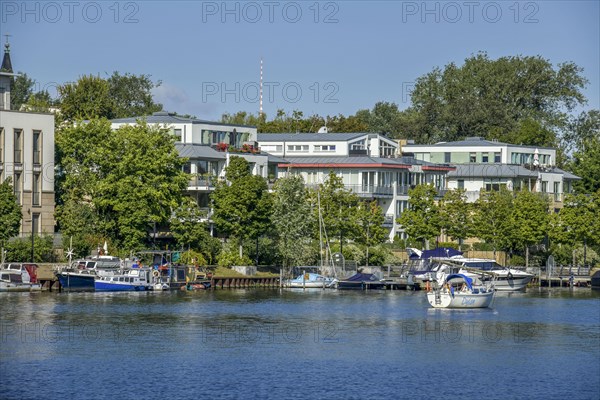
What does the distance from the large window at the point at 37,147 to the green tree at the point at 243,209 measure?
1912cm

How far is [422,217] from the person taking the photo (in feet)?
501

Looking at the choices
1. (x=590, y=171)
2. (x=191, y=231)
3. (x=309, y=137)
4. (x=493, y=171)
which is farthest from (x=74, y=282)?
(x=590, y=171)

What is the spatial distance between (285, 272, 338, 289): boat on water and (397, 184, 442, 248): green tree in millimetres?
17976

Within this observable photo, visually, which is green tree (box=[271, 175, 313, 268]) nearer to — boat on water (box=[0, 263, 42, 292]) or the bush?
the bush

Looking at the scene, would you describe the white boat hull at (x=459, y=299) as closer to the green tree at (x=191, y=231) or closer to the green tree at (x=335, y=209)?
the green tree at (x=191, y=231)

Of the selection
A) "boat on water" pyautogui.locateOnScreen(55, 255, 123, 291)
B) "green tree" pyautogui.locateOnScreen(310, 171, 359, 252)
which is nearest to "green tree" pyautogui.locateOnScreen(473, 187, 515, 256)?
"green tree" pyautogui.locateOnScreen(310, 171, 359, 252)

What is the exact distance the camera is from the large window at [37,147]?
130 m

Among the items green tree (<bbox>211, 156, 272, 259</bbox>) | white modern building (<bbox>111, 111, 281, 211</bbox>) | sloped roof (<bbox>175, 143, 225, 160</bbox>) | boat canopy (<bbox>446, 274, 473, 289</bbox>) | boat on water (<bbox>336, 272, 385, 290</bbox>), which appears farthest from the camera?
sloped roof (<bbox>175, 143, 225, 160</bbox>)

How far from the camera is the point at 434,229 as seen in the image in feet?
498

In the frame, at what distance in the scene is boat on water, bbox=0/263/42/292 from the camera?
373 ft

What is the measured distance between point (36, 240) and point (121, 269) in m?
8.18

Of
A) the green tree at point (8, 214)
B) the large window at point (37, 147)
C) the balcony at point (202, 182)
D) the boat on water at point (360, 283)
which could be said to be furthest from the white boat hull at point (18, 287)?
the boat on water at point (360, 283)

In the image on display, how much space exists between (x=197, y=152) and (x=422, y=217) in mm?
26456

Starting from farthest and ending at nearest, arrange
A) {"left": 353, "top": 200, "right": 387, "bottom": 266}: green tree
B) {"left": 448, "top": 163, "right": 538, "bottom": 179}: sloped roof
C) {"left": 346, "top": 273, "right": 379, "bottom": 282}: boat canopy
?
{"left": 448, "top": 163, "right": 538, "bottom": 179}: sloped roof
{"left": 353, "top": 200, "right": 387, "bottom": 266}: green tree
{"left": 346, "top": 273, "right": 379, "bottom": 282}: boat canopy
